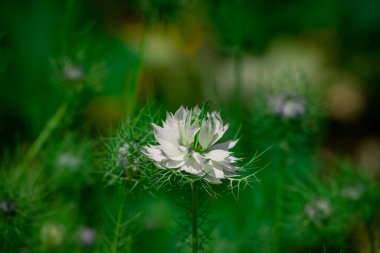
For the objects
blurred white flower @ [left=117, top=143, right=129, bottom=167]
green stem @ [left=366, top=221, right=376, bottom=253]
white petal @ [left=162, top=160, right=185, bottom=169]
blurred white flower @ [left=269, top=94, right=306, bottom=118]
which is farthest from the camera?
blurred white flower @ [left=269, top=94, right=306, bottom=118]

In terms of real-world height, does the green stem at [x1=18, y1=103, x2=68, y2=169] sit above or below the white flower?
above

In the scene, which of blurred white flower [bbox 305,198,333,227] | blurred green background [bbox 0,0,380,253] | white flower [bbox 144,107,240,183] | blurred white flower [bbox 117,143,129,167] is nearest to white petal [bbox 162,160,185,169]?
white flower [bbox 144,107,240,183]

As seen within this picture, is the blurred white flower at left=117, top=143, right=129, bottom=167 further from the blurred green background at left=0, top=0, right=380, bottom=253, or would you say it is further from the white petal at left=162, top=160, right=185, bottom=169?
the blurred green background at left=0, top=0, right=380, bottom=253

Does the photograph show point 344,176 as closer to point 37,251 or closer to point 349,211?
point 349,211

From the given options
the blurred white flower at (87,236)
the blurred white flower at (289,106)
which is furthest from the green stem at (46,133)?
the blurred white flower at (289,106)

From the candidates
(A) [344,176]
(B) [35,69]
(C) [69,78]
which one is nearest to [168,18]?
(C) [69,78]

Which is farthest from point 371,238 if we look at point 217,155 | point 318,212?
point 217,155
